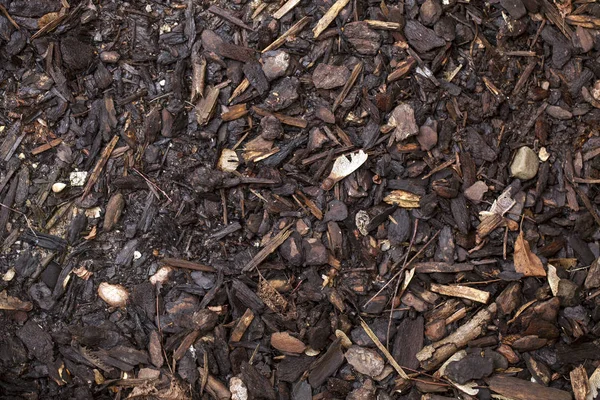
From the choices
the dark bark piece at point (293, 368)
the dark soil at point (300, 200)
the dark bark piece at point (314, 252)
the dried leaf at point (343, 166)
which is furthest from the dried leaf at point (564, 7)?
the dark bark piece at point (293, 368)

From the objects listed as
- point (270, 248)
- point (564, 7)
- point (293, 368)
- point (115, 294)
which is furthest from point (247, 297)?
point (564, 7)

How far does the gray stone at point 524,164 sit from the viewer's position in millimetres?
2059

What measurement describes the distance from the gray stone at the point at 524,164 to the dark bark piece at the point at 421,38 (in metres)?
0.49

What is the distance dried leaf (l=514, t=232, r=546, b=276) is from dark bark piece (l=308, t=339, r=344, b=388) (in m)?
0.70

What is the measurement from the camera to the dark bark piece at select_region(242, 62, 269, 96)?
2137 mm

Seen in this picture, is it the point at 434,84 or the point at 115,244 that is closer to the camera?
the point at 434,84

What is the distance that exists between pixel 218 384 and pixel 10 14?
1.63 metres

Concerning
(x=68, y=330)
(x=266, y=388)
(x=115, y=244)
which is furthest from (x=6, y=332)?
(x=266, y=388)

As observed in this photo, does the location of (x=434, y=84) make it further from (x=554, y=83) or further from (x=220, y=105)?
(x=220, y=105)

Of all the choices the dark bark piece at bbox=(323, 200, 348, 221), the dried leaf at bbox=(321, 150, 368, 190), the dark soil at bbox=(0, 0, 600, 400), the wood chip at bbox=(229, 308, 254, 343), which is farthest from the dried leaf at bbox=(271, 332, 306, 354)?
the dried leaf at bbox=(321, 150, 368, 190)

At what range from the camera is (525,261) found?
2043mm

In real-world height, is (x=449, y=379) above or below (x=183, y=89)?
below

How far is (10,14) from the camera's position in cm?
226

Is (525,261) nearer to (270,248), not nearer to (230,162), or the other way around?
(270,248)
